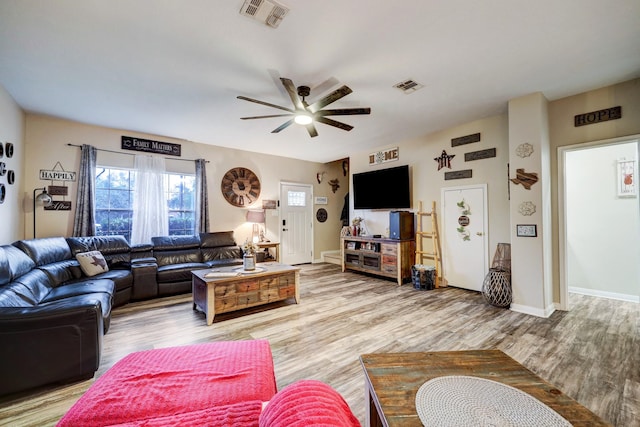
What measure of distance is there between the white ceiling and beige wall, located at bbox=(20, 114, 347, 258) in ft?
1.50

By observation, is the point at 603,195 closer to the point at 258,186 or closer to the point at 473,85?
the point at 473,85

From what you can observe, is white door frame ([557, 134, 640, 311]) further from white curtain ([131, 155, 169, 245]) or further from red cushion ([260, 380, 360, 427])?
white curtain ([131, 155, 169, 245])

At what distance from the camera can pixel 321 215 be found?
7.09 m

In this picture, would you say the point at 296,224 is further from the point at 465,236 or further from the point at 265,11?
the point at 265,11

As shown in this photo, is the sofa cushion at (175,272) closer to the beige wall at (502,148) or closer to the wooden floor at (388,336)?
the wooden floor at (388,336)

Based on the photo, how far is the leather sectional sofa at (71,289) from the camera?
174cm

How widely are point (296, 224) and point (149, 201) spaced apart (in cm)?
318

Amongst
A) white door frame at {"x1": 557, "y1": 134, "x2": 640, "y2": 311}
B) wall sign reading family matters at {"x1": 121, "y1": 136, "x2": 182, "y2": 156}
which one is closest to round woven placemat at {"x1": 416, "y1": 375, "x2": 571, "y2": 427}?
white door frame at {"x1": 557, "y1": 134, "x2": 640, "y2": 311}

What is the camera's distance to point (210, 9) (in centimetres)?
188

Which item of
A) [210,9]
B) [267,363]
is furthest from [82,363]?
[210,9]

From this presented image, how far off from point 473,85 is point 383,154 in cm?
264

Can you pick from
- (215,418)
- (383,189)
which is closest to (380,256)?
(383,189)

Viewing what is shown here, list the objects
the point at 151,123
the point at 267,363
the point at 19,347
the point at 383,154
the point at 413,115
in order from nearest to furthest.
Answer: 1. the point at 267,363
2. the point at 19,347
3. the point at 413,115
4. the point at 151,123
5. the point at 383,154

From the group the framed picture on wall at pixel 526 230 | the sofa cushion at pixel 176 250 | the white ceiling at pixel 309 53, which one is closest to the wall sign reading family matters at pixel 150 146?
the white ceiling at pixel 309 53
